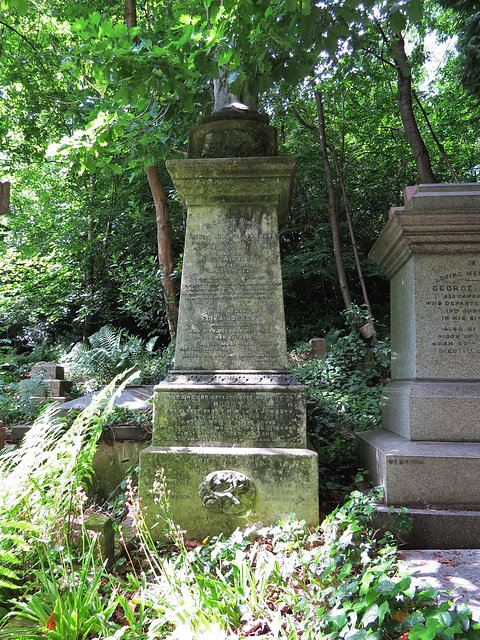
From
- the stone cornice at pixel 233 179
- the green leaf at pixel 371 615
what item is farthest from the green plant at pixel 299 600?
the stone cornice at pixel 233 179

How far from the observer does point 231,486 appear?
10.2ft

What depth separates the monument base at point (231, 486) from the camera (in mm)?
3111

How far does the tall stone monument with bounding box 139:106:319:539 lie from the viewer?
3150 millimetres

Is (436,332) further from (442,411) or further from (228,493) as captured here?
(228,493)

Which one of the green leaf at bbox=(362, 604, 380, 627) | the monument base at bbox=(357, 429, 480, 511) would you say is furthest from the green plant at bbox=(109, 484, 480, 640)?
the monument base at bbox=(357, 429, 480, 511)

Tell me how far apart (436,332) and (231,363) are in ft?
5.80

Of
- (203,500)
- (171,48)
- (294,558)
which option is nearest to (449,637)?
(294,558)

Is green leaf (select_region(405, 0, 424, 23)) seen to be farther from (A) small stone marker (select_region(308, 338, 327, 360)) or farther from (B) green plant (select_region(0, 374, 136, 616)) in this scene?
(A) small stone marker (select_region(308, 338, 327, 360))

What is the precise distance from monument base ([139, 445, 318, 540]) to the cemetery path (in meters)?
0.76

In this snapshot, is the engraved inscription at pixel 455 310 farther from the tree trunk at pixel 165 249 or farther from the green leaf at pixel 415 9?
the tree trunk at pixel 165 249

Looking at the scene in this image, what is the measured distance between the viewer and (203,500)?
313 cm

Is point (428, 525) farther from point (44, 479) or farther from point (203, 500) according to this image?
point (44, 479)

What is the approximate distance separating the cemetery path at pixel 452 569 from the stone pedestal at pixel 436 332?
0.58m

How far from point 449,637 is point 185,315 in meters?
2.74
